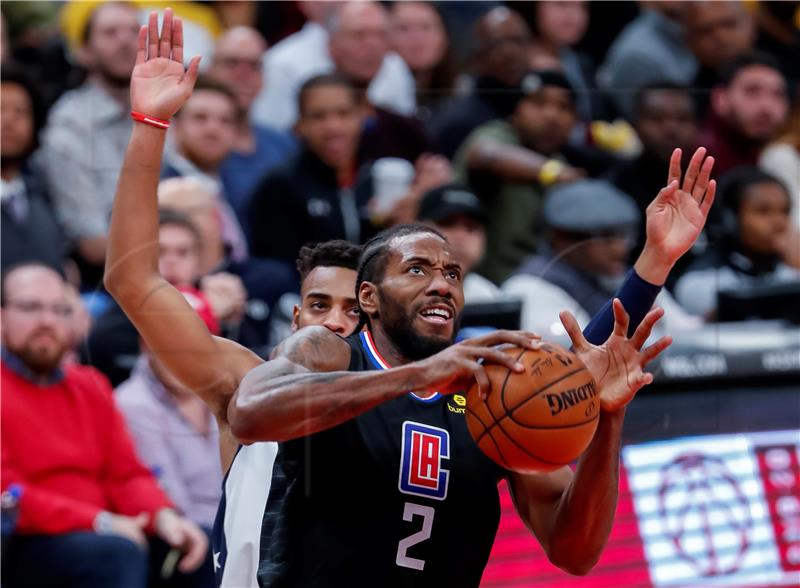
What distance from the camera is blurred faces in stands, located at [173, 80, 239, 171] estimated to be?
6395 mm

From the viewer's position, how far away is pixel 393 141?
265 inches

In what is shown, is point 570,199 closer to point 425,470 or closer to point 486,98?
point 486,98

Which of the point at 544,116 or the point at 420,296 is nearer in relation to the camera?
the point at 420,296

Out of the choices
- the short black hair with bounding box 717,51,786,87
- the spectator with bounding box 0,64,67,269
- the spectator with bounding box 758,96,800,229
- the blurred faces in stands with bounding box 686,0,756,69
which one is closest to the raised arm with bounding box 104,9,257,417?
the spectator with bounding box 0,64,67,269

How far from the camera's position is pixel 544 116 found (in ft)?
23.1

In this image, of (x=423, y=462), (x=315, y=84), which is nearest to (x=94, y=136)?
(x=315, y=84)

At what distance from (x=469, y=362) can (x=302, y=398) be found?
0.38 meters

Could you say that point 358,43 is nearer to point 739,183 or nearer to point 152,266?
point 739,183

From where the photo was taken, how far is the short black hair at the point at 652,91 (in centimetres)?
714

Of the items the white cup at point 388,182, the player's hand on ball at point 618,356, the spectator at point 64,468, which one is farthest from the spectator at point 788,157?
the player's hand on ball at point 618,356

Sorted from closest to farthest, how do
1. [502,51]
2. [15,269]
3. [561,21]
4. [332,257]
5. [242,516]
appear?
[242,516] < [332,257] < [15,269] < [502,51] < [561,21]

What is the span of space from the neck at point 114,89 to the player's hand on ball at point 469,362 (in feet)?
12.7

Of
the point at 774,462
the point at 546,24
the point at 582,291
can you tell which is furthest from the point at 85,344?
the point at 546,24

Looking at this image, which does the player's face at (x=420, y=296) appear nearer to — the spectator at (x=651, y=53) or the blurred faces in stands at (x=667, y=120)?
the blurred faces in stands at (x=667, y=120)
